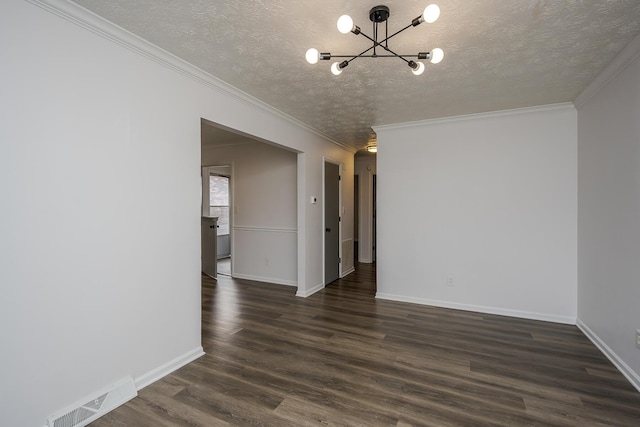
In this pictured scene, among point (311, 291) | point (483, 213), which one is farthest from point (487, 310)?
point (311, 291)

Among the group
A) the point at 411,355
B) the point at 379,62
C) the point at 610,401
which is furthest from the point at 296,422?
the point at 379,62

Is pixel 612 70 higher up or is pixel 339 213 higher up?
pixel 612 70

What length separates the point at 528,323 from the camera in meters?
3.42

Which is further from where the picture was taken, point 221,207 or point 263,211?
point 221,207

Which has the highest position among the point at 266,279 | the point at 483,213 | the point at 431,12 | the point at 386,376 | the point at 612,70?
the point at 612,70

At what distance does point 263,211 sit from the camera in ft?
17.1

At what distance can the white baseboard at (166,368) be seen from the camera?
218 cm

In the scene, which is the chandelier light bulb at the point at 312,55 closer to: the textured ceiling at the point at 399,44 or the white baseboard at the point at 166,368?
the textured ceiling at the point at 399,44

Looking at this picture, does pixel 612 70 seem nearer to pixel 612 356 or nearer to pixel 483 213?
pixel 483 213

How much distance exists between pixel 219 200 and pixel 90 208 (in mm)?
5957

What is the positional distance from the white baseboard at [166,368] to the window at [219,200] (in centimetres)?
516

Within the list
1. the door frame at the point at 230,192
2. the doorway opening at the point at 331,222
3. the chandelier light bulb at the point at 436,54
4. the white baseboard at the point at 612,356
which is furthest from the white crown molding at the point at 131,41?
the white baseboard at the point at 612,356

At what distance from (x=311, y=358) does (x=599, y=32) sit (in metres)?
3.22

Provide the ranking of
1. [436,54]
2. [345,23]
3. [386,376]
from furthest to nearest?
1. [386,376]
2. [436,54]
3. [345,23]
